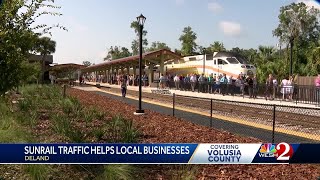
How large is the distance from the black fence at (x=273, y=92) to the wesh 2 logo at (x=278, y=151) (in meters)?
18.2

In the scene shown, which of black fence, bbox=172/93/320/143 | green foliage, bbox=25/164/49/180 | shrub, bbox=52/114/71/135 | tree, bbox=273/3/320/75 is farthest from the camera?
tree, bbox=273/3/320/75

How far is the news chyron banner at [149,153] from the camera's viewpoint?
4.14 meters

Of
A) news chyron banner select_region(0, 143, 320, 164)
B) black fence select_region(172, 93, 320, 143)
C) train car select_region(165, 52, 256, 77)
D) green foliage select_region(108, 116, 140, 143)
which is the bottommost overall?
black fence select_region(172, 93, 320, 143)

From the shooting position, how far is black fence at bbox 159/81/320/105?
22.1m

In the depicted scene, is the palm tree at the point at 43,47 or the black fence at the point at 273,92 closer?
the palm tree at the point at 43,47

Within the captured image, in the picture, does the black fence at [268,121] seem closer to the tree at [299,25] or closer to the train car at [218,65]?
the train car at [218,65]

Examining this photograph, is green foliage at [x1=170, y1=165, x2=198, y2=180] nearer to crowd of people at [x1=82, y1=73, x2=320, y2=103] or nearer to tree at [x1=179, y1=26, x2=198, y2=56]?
crowd of people at [x1=82, y1=73, x2=320, y2=103]

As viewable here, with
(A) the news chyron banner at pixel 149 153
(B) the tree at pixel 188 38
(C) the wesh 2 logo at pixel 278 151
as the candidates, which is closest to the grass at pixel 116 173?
(A) the news chyron banner at pixel 149 153

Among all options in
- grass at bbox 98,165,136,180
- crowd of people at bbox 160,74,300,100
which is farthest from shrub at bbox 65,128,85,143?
crowd of people at bbox 160,74,300,100

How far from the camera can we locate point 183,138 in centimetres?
1009

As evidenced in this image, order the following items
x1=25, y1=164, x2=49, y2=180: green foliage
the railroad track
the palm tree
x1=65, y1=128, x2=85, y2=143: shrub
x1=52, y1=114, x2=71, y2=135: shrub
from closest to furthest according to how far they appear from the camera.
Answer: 1. x1=25, y1=164, x2=49, y2=180: green foliage
2. x1=65, y1=128, x2=85, y2=143: shrub
3. x1=52, y1=114, x2=71, y2=135: shrub
4. the railroad track
5. the palm tree

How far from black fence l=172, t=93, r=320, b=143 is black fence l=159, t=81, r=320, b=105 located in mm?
5547

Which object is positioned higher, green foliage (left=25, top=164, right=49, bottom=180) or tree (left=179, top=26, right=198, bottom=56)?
tree (left=179, top=26, right=198, bottom=56)

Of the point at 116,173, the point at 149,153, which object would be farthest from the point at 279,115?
the point at 149,153
